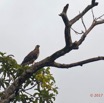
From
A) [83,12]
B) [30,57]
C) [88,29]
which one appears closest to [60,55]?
[88,29]

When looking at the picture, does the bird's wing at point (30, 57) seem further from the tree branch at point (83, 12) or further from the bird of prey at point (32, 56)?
the tree branch at point (83, 12)

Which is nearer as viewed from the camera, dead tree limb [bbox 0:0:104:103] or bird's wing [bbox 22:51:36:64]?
dead tree limb [bbox 0:0:104:103]

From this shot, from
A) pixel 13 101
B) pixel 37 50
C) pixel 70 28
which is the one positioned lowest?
pixel 13 101

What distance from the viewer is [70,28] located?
988cm

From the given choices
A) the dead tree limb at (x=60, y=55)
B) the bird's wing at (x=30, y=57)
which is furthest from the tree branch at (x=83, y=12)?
the bird's wing at (x=30, y=57)

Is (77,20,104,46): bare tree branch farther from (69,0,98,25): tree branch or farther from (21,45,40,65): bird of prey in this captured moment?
(21,45,40,65): bird of prey

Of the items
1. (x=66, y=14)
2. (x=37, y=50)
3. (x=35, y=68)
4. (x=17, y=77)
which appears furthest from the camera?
(x=37, y=50)

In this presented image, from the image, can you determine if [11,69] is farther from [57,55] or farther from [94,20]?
[94,20]

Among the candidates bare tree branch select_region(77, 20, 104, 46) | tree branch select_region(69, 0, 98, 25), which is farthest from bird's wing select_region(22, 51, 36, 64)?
tree branch select_region(69, 0, 98, 25)

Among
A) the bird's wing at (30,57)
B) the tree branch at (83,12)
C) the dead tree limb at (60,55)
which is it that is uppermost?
the bird's wing at (30,57)

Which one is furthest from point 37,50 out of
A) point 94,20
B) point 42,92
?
point 94,20

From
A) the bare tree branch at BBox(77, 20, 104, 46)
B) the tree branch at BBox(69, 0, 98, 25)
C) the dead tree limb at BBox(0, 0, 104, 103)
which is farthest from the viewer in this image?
the bare tree branch at BBox(77, 20, 104, 46)

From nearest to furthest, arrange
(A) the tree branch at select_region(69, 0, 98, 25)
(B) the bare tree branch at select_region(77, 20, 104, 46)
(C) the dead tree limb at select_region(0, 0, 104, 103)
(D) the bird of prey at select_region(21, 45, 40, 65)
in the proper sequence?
(C) the dead tree limb at select_region(0, 0, 104, 103), (A) the tree branch at select_region(69, 0, 98, 25), (B) the bare tree branch at select_region(77, 20, 104, 46), (D) the bird of prey at select_region(21, 45, 40, 65)

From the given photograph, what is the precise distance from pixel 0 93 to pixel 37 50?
6248 mm
